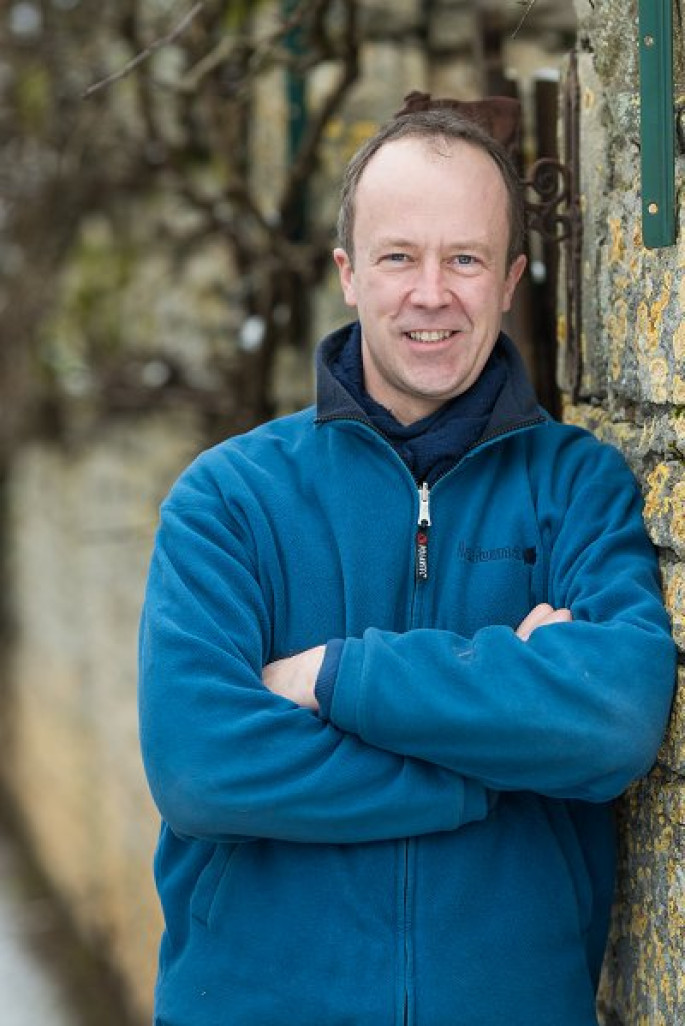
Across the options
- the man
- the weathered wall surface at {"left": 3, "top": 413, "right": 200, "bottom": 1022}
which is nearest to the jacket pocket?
the man

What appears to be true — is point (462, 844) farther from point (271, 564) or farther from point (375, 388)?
point (375, 388)

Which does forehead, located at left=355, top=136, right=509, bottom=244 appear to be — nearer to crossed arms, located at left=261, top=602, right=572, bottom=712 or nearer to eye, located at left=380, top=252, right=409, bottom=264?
eye, located at left=380, top=252, right=409, bottom=264

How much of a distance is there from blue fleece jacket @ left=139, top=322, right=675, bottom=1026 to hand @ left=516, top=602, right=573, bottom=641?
32 mm

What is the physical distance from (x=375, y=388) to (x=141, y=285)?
3304 mm

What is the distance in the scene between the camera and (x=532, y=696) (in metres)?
2.01

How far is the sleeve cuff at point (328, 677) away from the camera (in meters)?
2.07

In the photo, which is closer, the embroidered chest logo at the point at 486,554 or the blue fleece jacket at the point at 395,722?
the blue fleece jacket at the point at 395,722

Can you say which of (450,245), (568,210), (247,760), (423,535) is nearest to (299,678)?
(247,760)

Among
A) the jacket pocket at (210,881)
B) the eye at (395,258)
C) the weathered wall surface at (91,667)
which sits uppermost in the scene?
the eye at (395,258)

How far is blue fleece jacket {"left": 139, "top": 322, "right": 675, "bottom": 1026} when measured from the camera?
2035mm

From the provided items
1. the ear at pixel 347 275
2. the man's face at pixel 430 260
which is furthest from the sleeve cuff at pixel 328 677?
the ear at pixel 347 275

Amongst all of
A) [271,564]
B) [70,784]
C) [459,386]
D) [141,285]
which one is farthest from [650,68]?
[70,784]

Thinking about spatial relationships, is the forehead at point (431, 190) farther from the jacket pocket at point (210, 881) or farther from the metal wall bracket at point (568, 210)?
the jacket pocket at point (210, 881)

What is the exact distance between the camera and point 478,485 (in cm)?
229
